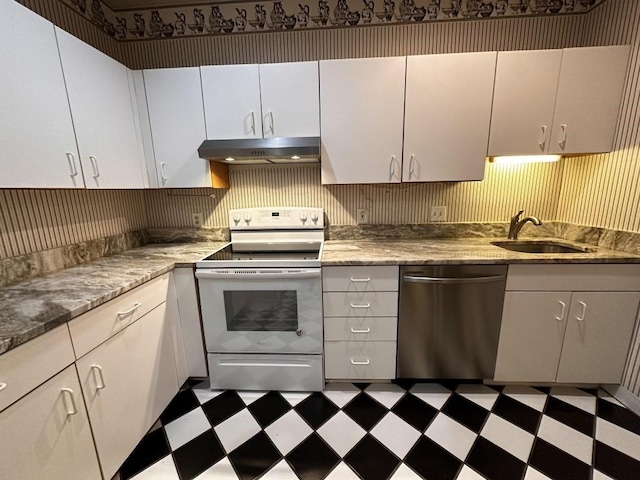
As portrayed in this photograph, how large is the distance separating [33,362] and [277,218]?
142 cm

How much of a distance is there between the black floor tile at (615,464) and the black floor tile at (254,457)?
1.48m

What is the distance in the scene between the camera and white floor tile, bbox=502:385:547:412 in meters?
1.58

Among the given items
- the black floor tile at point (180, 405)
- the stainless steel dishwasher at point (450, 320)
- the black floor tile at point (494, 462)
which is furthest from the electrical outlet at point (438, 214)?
the black floor tile at point (180, 405)

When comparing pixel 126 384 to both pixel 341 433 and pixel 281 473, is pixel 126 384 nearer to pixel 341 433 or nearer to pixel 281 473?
pixel 281 473

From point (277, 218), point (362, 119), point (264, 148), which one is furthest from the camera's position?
point (277, 218)

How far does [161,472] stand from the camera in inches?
49.5

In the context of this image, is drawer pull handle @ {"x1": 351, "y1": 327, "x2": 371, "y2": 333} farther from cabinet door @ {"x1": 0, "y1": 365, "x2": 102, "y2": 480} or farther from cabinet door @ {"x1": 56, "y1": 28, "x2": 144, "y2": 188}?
cabinet door @ {"x1": 56, "y1": 28, "x2": 144, "y2": 188}

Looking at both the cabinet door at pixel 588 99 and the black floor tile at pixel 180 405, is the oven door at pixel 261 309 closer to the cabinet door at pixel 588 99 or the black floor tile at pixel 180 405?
the black floor tile at pixel 180 405

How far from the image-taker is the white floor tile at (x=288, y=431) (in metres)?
1.37

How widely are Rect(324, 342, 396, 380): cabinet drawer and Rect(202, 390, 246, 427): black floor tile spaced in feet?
1.87

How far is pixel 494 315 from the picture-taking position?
1584mm

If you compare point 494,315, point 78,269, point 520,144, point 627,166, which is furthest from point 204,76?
point 627,166

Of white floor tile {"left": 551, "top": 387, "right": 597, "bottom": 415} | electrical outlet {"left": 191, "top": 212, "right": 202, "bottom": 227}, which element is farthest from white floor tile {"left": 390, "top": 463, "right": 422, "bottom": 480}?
electrical outlet {"left": 191, "top": 212, "right": 202, "bottom": 227}

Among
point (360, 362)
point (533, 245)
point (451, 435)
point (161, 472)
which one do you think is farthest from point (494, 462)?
point (161, 472)
